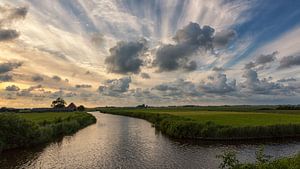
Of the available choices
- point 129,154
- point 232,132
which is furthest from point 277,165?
point 232,132

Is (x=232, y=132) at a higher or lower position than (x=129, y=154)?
higher

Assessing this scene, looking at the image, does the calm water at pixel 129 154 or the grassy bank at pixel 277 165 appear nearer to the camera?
the grassy bank at pixel 277 165

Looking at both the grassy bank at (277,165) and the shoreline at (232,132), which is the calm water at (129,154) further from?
the grassy bank at (277,165)

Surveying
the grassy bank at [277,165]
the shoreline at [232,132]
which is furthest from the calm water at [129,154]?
the grassy bank at [277,165]

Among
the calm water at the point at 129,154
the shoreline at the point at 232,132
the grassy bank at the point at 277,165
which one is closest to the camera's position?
the grassy bank at the point at 277,165

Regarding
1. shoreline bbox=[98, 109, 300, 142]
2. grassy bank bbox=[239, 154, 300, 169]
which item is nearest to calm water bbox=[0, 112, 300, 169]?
shoreline bbox=[98, 109, 300, 142]

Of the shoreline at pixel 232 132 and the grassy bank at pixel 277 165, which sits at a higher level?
the shoreline at pixel 232 132

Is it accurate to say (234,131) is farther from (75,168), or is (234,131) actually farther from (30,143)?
(30,143)

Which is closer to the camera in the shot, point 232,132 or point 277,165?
point 277,165

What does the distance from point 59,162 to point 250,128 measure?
35.3 meters

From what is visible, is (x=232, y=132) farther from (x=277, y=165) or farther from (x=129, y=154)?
(x=277, y=165)

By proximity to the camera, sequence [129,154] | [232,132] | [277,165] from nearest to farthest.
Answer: [277,165]
[129,154]
[232,132]

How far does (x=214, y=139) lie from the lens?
53.7 metres

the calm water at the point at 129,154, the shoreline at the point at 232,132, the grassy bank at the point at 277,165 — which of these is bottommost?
the calm water at the point at 129,154
